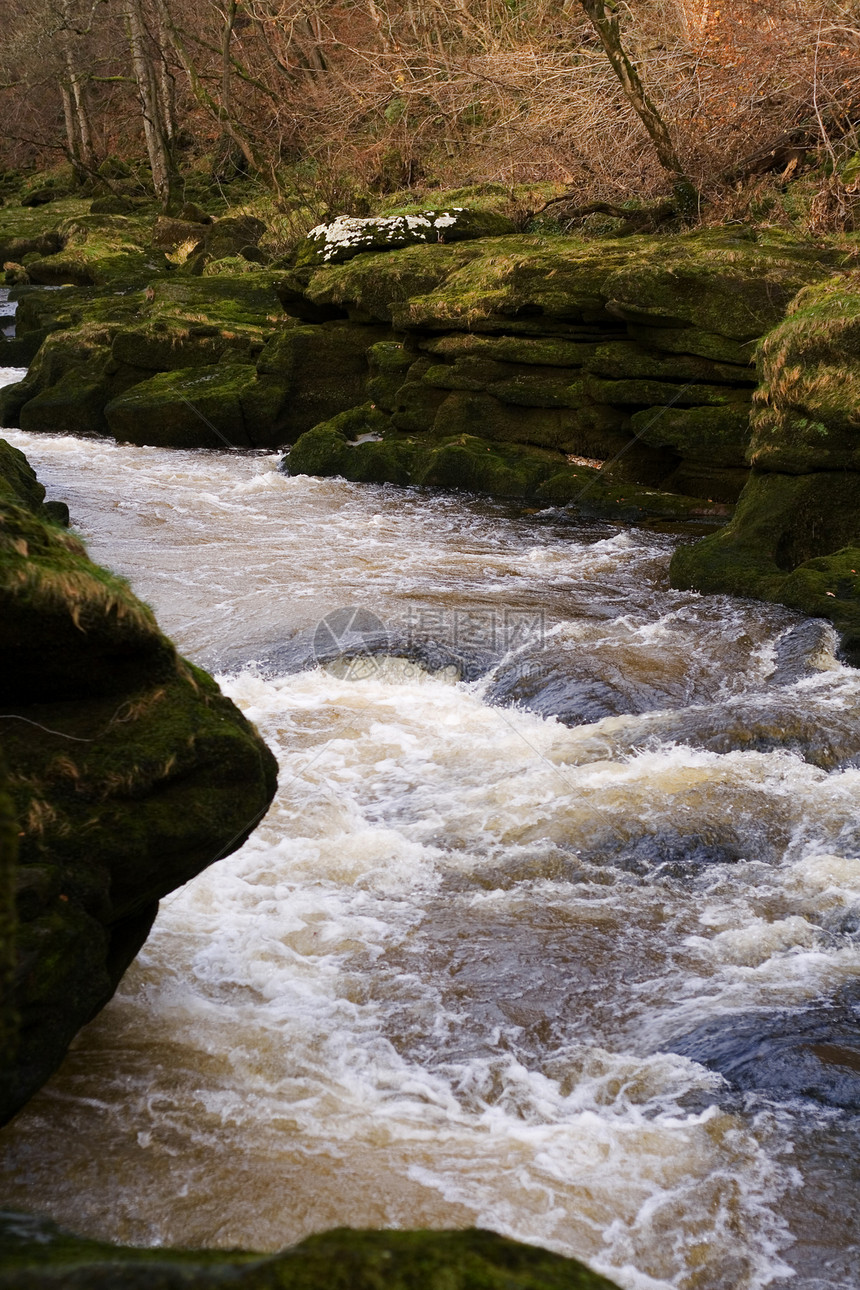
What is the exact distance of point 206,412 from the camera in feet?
49.2


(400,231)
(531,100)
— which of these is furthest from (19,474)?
(531,100)

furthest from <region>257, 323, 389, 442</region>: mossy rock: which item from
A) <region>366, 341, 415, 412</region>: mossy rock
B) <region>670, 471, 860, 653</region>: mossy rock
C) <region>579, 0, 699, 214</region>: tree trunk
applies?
<region>670, 471, 860, 653</region>: mossy rock

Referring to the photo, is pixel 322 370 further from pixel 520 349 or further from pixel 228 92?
pixel 228 92

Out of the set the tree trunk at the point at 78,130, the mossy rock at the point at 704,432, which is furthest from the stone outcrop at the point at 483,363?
the tree trunk at the point at 78,130

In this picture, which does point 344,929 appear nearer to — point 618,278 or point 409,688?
point 409,688

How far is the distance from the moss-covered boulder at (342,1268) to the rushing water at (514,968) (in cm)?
135

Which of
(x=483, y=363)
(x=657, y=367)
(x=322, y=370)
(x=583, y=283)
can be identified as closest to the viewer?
(x=657, y=367)

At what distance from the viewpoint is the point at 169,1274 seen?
1595mm

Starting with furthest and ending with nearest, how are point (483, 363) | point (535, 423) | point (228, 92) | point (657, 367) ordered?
point (228, 92), point (483, 363), point (535, 423), point (657, 367)

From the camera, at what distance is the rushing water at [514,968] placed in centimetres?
313

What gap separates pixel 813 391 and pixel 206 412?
8.62 m

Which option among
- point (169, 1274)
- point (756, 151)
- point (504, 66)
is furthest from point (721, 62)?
point (169, 1274)

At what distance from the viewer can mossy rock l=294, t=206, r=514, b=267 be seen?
50.8ft

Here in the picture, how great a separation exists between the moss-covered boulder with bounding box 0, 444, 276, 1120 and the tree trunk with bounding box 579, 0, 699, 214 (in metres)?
12.0
